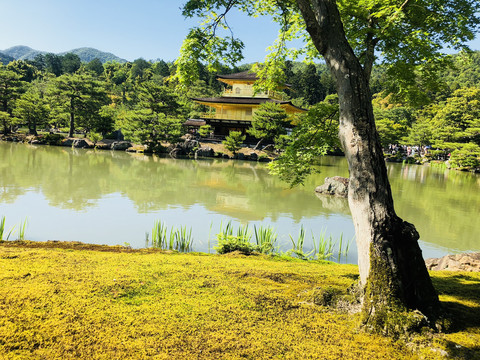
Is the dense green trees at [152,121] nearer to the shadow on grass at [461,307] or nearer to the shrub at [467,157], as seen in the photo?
the shadow on grass at [461,307]

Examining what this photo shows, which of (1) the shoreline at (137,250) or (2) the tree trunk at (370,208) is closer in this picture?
(2) the tree trunk at (370,208)

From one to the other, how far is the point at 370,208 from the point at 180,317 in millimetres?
1400

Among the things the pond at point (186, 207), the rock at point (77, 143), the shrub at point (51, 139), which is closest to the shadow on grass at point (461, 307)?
the pond at point (186, 207)

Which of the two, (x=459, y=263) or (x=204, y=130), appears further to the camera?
(x=204, y=130)

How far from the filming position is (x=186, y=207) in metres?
7.51

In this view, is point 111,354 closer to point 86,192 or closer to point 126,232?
point 126,232

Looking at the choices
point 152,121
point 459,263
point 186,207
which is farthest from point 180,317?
point 152,121

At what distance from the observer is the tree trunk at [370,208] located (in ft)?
6.10

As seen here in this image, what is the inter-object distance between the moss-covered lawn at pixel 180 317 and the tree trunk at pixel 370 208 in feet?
0.71

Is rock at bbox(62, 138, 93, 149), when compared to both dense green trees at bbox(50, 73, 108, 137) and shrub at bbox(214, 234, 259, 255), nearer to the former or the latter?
dense green trees at bbox(50, 73, 108, 137)

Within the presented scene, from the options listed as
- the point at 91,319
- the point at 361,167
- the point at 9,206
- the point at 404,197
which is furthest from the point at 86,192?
the point at 404,197

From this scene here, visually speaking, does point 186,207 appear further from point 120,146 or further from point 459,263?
point 120,146

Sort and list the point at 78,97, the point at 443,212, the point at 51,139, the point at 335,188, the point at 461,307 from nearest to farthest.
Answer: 1. the point at 461,307
2. the point at 443,212
3. the point at 335,188
4. the point at 51,139
5. the point at 78,97

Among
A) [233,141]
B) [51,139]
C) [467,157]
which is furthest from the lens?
[51,139]
